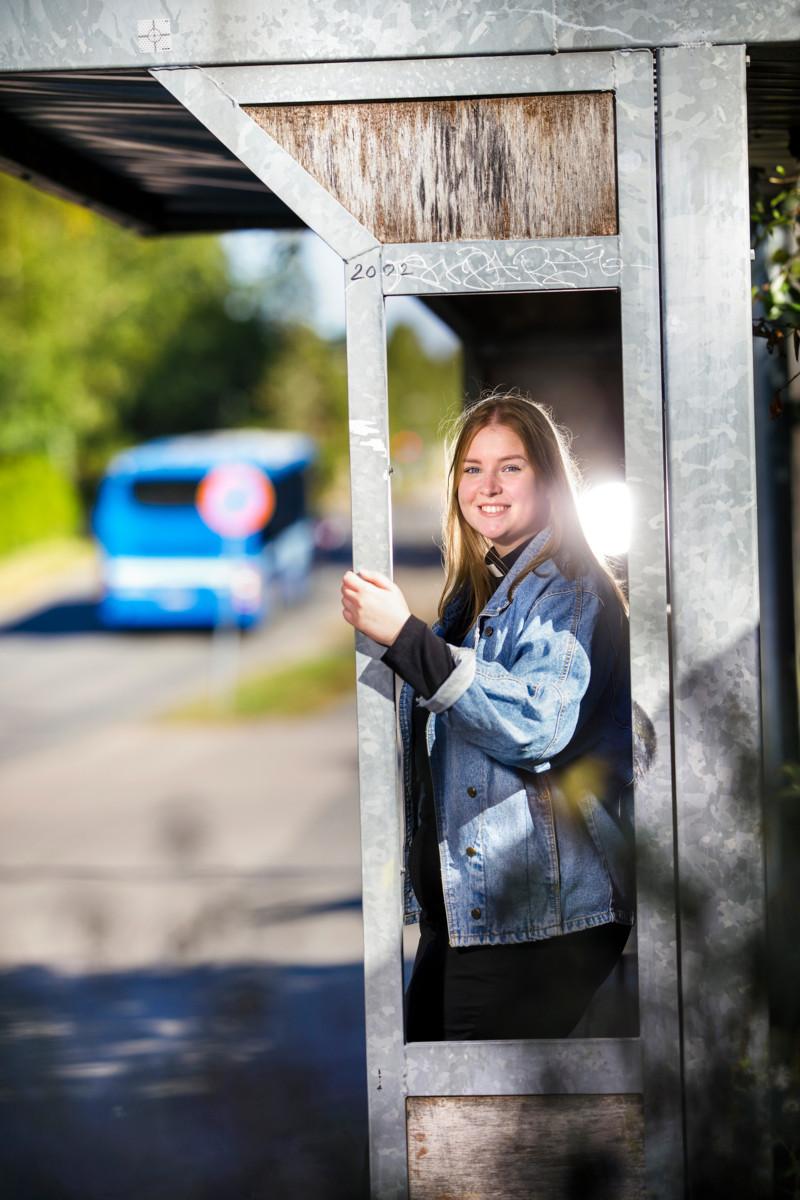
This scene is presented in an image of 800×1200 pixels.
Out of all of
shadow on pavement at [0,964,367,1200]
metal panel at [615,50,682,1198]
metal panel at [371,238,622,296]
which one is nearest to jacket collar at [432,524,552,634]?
metal panel at [615,50,682,1198]

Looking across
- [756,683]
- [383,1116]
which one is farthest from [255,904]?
[756,683]

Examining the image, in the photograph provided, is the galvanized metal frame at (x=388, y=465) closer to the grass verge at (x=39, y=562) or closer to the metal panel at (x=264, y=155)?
the metal panel at (x=264, y=155)

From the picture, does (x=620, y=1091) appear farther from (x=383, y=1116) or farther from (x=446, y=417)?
(x=446, y=417)

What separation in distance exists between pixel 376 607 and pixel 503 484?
1.37 feet

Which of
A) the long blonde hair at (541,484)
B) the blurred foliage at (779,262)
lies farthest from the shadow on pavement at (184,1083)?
the blurred foliage at (779,262)

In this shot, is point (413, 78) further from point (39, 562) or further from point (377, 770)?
point (39, 562)

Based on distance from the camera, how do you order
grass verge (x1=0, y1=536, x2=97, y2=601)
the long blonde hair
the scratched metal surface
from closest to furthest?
the scratched metal surface < the long blonde hair < grass verge (x1=0, y1=536, x2=97, y2=601)

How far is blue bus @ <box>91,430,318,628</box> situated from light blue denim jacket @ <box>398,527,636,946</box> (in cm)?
1962

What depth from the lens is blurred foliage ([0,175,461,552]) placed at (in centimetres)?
3491

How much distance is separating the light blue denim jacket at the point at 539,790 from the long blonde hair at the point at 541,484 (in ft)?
0.09

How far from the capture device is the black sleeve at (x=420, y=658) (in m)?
2.96

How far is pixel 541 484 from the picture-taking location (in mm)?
3219

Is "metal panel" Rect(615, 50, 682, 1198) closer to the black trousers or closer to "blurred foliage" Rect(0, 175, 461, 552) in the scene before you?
the black trousers

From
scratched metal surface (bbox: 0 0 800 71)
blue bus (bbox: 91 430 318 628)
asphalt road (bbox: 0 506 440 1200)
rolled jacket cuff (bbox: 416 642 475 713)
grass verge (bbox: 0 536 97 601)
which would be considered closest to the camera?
rolled jacket cuff (bbox: 416 642 475 713)
